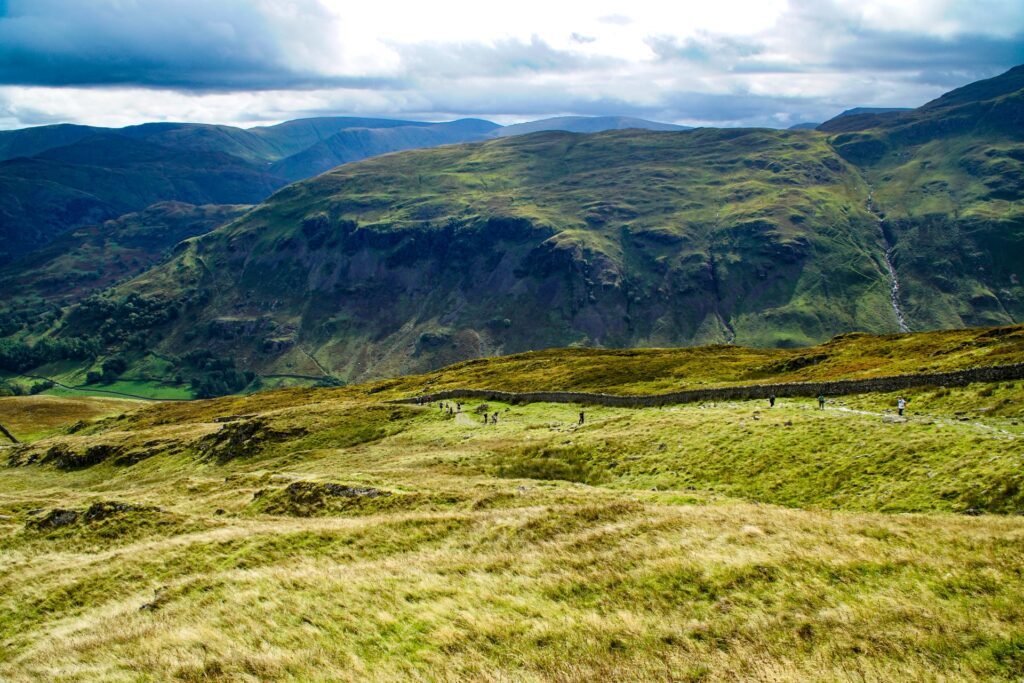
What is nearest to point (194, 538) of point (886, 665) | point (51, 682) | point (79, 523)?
point (79, 523)

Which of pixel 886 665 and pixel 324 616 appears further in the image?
pixel 324 616

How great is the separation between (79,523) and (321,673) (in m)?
30.8

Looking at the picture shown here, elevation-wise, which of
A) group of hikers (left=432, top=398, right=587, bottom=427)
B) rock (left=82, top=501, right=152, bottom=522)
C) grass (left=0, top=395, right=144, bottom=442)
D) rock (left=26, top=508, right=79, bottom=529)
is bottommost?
grass (left=0, top=395, right=144, bottom=442)

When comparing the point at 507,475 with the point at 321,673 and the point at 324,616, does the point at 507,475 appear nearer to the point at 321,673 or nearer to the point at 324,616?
the point at 324,616

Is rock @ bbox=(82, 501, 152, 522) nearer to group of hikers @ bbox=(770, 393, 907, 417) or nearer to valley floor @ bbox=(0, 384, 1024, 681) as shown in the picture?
valley floor @ bbox=(0, 384, 1024, 681)

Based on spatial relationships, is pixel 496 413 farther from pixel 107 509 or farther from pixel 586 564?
pixel 586 564

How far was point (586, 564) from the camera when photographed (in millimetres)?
23766

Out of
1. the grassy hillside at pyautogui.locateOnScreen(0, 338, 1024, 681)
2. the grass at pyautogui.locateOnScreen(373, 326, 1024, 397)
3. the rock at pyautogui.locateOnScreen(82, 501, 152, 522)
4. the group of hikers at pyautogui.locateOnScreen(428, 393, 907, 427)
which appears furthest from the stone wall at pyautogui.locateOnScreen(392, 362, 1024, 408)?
the rock at pyautogui.locateOnScreen(82, 501, 152, 522)

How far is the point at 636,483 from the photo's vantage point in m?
44.6

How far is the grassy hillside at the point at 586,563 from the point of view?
17.4 metres

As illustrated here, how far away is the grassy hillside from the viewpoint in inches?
687

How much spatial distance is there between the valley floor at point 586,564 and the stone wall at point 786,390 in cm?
201

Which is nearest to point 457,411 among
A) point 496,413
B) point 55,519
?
point 496,413

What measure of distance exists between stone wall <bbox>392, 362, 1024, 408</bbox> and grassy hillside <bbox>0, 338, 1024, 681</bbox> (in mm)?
2008
